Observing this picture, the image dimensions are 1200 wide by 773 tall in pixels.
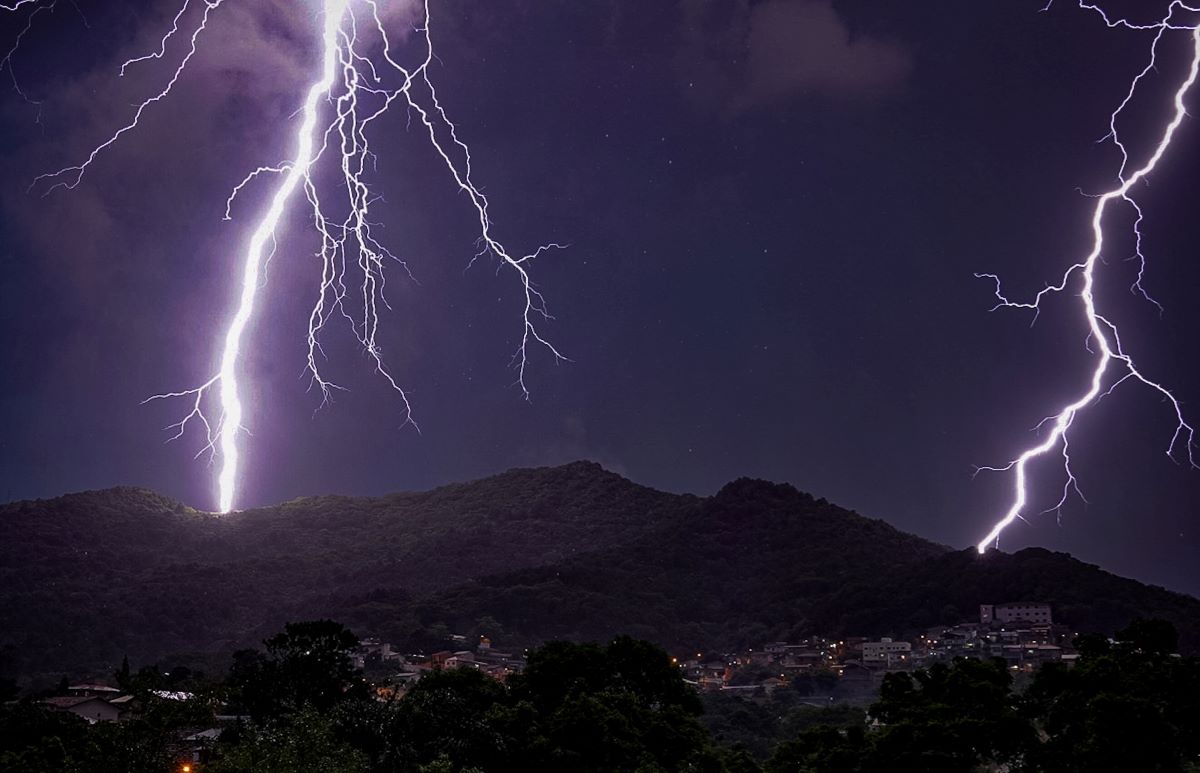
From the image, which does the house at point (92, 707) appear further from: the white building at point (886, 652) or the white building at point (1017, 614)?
the white building at point (1017, 614)

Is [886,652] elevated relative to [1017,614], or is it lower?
lower

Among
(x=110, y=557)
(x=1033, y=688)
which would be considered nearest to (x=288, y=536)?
(x=110, y=557)

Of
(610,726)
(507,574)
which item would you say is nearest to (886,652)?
(507,574)

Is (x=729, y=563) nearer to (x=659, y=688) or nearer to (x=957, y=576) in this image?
(x=957, y=576)

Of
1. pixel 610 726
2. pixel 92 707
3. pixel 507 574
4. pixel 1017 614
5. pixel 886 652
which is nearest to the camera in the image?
pixel 610 726

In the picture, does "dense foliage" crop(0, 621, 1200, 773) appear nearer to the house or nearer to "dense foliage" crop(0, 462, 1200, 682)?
the house

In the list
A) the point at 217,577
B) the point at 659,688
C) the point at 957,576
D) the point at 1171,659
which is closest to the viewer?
the point at 1171,659

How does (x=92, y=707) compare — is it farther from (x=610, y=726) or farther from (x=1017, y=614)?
(x=1017, y=614)

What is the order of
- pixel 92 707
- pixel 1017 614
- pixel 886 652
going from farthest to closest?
1. pixel 1017 614
2. pixel 886 652
3. pixel 92 707
